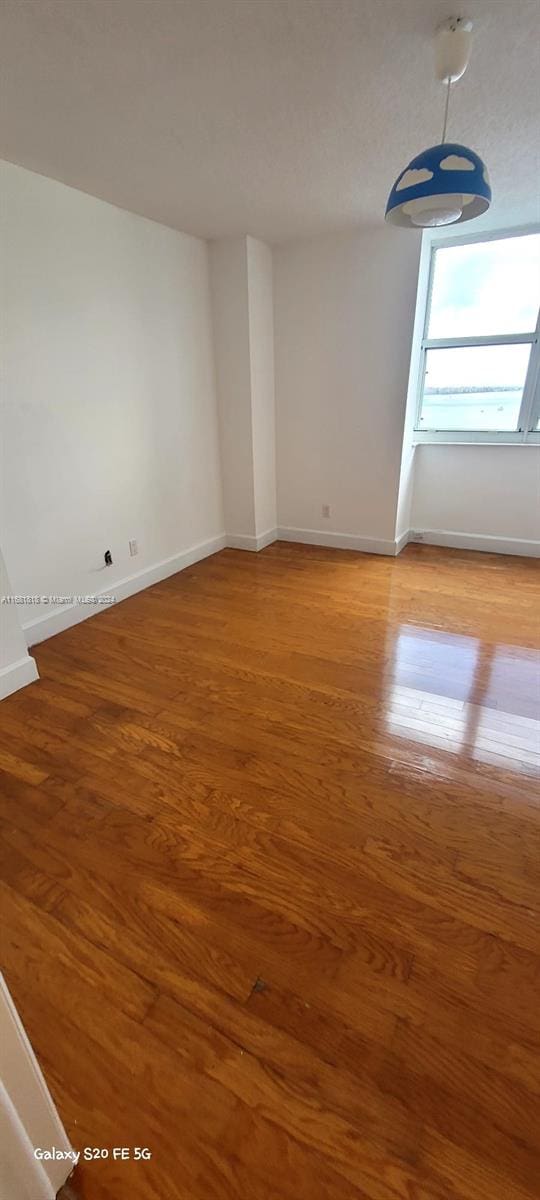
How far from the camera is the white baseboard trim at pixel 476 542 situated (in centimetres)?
400

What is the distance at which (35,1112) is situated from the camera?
32.6 inches

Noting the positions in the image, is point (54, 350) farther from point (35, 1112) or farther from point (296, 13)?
point (35, 1112)

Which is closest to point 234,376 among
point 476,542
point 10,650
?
point 476,542

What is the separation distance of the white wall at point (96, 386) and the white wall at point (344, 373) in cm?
68

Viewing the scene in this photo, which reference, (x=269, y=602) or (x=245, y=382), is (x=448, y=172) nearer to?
(x=269, y=602)

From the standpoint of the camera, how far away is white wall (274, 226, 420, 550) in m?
3.49

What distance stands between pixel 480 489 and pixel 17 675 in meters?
3.57

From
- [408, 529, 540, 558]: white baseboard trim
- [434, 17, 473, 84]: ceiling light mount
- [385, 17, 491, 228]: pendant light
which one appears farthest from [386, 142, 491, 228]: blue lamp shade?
[408, 529, 540, 558]: white baseboard trim

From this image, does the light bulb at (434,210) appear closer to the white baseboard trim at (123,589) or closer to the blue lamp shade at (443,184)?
the blue lamp shade at (443,184)

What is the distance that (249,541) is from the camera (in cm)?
436

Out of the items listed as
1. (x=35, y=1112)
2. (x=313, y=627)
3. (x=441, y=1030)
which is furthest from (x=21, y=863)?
(x=313, y=627)

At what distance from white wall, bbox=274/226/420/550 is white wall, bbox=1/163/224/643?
26.9 inches

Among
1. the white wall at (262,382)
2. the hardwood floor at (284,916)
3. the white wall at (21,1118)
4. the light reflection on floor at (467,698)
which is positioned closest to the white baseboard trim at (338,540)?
the white wall at (262,382)

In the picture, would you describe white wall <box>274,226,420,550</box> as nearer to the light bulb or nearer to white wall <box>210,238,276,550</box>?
white wall <box>210,238,276,550</box>
